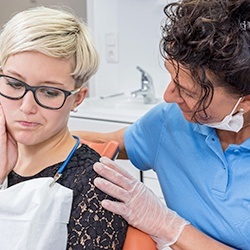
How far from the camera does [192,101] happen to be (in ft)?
3.76

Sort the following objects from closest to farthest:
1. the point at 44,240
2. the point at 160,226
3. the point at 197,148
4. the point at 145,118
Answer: the point at 44,240
the point at 160,226
the point at 197,148
the point at 145,118

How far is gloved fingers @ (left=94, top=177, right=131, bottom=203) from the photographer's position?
1084mm

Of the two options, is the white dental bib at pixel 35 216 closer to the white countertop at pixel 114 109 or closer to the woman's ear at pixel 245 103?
the woman's ear at pixel 245 103

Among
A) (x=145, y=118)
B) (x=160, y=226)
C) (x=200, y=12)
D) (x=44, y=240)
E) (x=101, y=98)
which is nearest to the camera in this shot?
(x=44, y=240)

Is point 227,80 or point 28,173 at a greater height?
point 227,80

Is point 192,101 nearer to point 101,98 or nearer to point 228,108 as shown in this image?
point 228,108

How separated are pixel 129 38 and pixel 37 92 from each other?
1797 millimetres

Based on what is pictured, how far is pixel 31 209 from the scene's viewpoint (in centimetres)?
99

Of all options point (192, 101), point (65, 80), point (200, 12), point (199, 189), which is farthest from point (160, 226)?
point (200, 12)

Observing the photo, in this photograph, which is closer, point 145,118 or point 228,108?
point 228,108

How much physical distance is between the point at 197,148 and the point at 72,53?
1.53ft

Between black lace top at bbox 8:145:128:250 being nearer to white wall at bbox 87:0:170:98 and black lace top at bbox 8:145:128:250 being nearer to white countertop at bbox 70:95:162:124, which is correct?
white countertop at bbox 70:95:162:124

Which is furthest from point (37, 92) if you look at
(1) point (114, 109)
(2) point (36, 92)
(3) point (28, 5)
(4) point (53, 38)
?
(3) point (28, 5)

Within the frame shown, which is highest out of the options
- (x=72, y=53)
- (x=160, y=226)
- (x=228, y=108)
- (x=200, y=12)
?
(x=200, y=12)
